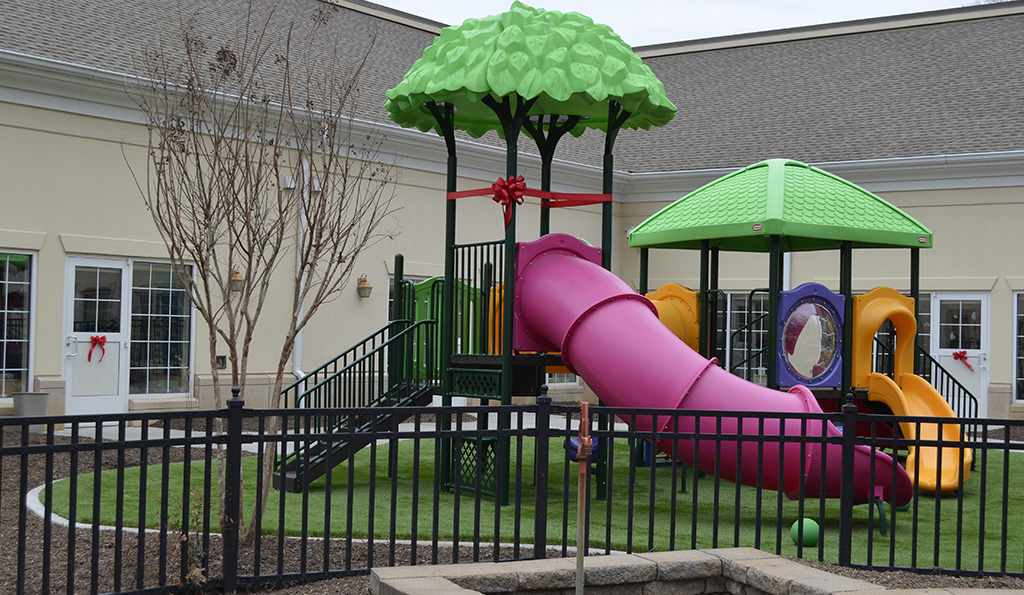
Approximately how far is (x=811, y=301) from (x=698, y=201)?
1883 millimetres

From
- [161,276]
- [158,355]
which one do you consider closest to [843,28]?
[161,276]

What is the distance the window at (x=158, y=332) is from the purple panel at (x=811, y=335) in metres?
8.32

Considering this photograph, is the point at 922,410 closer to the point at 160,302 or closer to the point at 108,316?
the point at 160,302

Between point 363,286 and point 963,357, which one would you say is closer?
point 363,286

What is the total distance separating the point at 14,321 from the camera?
13.4m

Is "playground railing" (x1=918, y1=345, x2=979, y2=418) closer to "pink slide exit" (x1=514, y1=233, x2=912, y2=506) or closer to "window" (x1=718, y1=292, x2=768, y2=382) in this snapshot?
"window" (x1=718, y1=292, x2=768, y2=382)

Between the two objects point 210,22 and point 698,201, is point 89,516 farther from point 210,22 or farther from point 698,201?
point 210,22

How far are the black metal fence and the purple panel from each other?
901 mm

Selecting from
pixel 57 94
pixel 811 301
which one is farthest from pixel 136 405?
pixel 811 301

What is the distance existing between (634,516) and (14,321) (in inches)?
341

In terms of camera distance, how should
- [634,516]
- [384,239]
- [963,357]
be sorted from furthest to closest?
[963,357], [384,239], [634,516]

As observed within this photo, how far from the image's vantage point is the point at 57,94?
13641mm

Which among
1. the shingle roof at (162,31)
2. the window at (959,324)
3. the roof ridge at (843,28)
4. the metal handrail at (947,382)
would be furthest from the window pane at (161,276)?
the roof ridge at (843,28)

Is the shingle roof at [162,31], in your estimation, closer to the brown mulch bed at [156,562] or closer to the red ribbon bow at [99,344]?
the red ribbon bow at [99,344]
